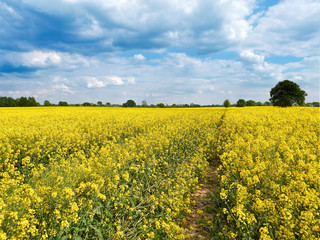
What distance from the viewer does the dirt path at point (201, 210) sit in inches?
184

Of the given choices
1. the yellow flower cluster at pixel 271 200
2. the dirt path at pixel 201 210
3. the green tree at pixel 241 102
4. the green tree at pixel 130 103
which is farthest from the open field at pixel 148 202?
the green tree at pixel 241 102

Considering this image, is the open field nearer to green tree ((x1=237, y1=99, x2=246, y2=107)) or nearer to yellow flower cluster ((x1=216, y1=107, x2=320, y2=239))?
yellow flower cluster ((x1=216, y1=107, x2=320, y2=239))

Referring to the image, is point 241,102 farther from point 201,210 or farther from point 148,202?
point 148,202

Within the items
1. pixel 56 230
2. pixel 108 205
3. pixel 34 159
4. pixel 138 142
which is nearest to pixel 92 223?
pixel 108 205

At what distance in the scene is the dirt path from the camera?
15.4 feet

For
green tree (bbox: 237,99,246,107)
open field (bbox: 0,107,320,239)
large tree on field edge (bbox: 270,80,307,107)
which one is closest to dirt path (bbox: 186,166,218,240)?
open field (bbox: 0,107,320,239)

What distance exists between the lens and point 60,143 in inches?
384

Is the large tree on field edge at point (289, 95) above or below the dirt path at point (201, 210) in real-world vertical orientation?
above

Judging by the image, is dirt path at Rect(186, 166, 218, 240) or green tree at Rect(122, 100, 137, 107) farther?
green tree at Rect(122, 100, 137, 107)

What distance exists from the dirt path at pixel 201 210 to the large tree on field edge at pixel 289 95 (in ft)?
148

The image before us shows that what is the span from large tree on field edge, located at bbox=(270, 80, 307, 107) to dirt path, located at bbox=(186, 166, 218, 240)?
148 ft

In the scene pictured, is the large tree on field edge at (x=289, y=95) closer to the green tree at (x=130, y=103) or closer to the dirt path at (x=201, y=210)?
the dirt path at (x=201, y=210)

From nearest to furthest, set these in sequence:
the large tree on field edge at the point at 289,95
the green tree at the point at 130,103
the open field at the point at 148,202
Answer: the open field at the point at 148,202
the large tree on field edge at the point at 289,95
the green tree at the point at 130,103

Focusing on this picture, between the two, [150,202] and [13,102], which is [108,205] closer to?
[150,202]
